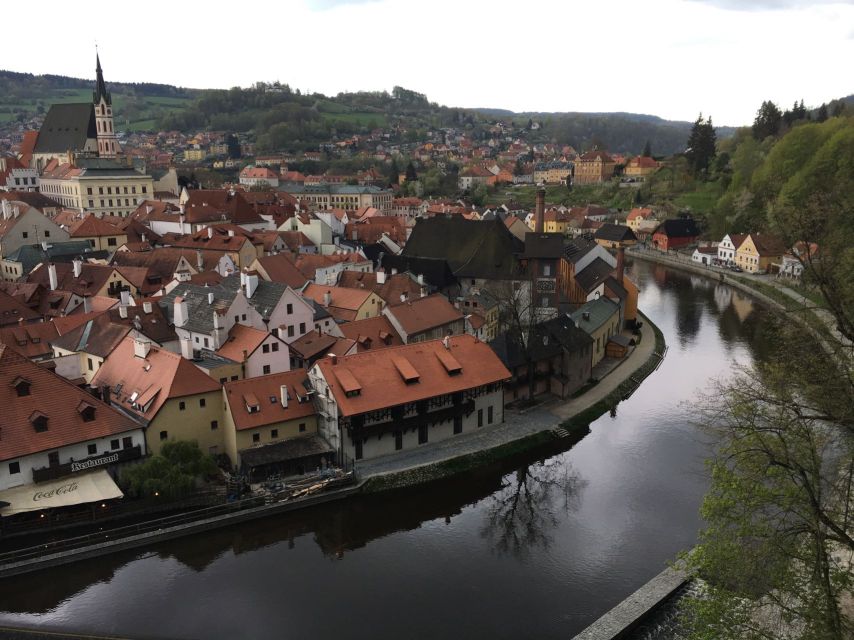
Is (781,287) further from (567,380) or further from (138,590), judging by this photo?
(138,590)

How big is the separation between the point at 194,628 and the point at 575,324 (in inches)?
1016

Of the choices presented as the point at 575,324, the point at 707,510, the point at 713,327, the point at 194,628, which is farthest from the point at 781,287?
the point at 194,628

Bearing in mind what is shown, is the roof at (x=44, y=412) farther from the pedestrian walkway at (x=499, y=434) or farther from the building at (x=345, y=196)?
the building at (x=345, y=196)

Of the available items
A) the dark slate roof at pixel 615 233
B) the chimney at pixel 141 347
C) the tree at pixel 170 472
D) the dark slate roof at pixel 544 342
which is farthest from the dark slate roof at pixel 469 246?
the dark slate roof at pixel 615 233

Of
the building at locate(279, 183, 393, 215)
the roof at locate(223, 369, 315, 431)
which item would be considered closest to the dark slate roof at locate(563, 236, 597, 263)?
the roof at locate(223, 369, 315, 431)

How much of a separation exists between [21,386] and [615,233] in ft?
236

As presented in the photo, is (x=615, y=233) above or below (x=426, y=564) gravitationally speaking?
above

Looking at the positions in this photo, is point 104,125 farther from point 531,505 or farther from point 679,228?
point 531,505

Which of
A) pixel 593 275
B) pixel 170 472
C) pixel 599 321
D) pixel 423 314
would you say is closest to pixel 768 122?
pixel 593 275

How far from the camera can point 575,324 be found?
38500mm

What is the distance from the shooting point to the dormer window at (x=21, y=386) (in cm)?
2403

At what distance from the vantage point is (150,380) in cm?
2689

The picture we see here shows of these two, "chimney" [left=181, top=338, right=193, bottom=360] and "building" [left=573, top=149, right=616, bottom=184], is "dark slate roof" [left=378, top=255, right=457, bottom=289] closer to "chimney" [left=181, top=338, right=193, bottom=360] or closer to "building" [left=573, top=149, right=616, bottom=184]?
"chimney" [left=181, top=338, right=193, bottom=360]

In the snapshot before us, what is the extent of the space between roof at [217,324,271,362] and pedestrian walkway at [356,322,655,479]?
7202 millimetres
